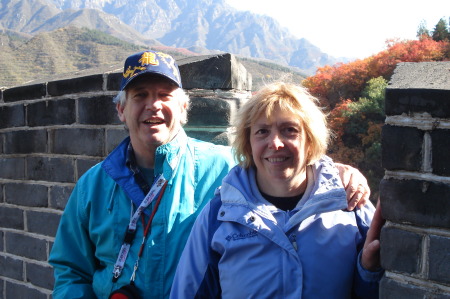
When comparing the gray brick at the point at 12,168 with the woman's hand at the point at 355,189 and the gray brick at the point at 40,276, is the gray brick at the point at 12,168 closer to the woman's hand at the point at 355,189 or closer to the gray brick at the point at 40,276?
the gray brick at the point at 40,276

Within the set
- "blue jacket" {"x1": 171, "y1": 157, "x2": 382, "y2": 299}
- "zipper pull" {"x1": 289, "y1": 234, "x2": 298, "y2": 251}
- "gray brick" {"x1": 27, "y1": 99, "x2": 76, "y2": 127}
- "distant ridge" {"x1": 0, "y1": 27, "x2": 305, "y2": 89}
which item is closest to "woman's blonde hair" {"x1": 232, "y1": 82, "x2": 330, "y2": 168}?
"blue jacket" {"x1": 171, "y1": 157, "x2": 382, "y2": 299}

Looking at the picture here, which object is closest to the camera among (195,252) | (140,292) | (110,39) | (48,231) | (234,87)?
(195,252)

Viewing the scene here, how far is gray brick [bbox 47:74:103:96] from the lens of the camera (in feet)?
10.0

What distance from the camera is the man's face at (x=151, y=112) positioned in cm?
203

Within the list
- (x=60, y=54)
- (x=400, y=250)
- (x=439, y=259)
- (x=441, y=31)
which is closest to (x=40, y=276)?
(x=400, y=250)

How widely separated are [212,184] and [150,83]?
57 cm

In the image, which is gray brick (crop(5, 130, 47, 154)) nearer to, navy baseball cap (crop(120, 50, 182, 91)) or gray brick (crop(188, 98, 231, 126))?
gray brick (crop(188, 98, 231, 126))

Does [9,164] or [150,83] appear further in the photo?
[9,164]

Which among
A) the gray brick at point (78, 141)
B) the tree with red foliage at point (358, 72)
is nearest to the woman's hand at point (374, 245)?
the gray brick at point (78, 141)

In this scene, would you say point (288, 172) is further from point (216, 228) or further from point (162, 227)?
point (162, 227)

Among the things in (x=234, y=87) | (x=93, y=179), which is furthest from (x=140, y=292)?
(x=234, y=87)

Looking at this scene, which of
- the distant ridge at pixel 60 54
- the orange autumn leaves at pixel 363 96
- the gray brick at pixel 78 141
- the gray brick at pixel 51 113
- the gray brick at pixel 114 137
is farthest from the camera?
the distant ridge at pixel 60 54

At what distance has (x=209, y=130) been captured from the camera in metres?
2.89

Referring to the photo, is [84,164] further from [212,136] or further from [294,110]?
[294,110]
